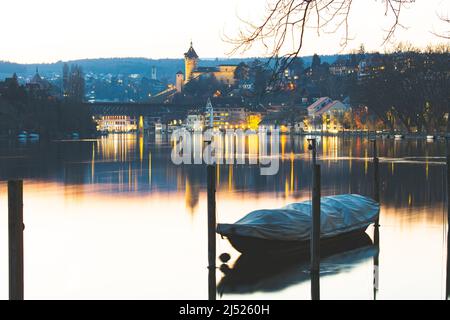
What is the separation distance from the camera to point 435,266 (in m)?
21.0

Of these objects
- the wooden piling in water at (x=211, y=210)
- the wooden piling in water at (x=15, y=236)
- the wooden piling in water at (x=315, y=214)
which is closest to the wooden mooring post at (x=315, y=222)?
the wooden piling in water at (x=315, y=214)

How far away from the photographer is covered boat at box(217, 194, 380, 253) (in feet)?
68.1

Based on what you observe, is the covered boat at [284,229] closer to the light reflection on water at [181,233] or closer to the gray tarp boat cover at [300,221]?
the gray tarp boat cover at [300,221]

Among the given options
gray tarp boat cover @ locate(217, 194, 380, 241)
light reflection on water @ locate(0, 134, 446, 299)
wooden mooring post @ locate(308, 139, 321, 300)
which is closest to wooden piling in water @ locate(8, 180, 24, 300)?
light reflection on water @ locate(0, 134, 446, 299)

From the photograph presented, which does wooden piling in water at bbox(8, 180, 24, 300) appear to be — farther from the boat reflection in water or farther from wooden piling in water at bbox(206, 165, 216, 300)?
the boat reflection in water

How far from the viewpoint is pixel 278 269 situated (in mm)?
20172

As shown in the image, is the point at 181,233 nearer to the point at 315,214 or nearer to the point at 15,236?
the point at 315,214

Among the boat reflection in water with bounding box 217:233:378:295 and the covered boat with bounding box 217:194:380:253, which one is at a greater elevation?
the covered boat with bounding box 217:194:380:253

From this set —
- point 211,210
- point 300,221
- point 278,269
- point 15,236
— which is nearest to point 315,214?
point 211,210

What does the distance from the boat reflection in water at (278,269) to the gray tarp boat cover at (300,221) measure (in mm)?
491

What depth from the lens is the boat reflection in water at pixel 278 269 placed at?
19.0 m
